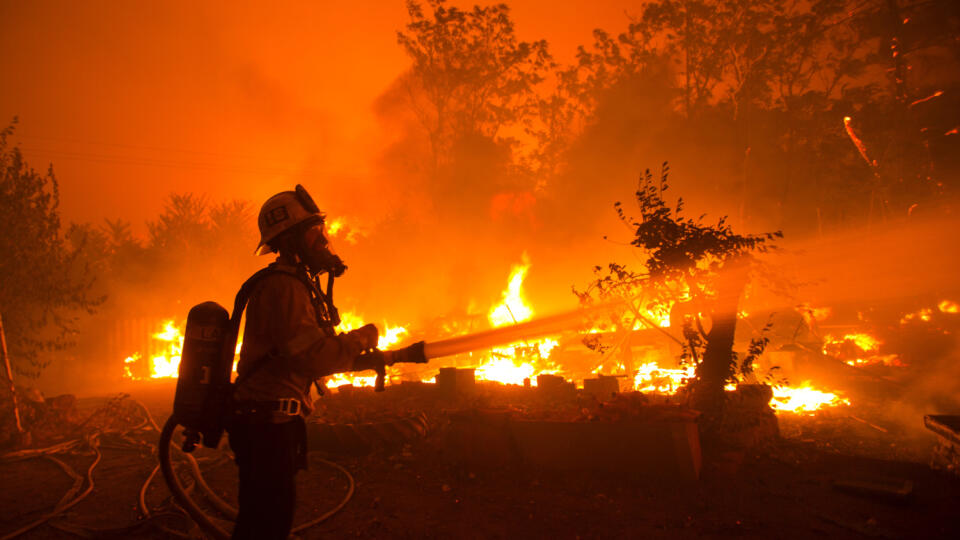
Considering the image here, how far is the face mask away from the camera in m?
3.89

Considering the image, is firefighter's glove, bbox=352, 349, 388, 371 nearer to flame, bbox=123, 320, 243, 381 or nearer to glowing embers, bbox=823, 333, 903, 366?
glowing embers, bbox=823, 333, 903, 366

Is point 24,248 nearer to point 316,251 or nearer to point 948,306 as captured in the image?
point 316,251

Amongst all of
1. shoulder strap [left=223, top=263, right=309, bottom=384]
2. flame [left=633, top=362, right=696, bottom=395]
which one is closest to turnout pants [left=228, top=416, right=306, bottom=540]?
shoulder strap [left=223, top=263, right=309, bottom=384]

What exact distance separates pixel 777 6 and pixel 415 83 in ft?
69.2

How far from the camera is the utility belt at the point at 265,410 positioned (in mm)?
3240

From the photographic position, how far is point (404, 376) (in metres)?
17.0

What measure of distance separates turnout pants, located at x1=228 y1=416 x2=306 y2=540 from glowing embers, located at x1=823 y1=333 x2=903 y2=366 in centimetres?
1593

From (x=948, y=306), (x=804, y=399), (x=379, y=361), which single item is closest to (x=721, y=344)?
(x=804, y=399)

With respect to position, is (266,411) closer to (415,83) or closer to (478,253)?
(478,253)

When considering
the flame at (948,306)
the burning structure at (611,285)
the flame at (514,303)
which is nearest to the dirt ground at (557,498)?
the burning structure at (611,285)

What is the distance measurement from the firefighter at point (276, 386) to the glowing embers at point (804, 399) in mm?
9883

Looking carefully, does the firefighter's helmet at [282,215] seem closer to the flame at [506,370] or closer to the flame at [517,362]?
the flame at [517,362]

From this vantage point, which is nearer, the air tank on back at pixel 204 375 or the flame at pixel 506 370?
the air tank on back at pixel 204 375

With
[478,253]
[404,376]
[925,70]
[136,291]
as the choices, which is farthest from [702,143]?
[136,291]
